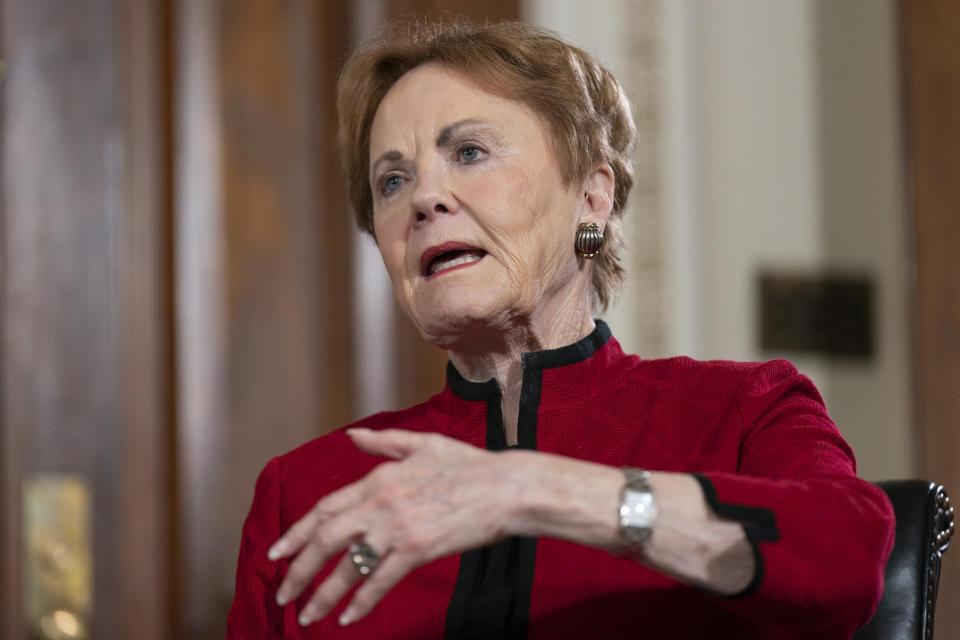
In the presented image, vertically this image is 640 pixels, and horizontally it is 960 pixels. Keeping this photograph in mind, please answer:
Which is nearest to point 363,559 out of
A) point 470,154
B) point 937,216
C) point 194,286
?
point 470,154

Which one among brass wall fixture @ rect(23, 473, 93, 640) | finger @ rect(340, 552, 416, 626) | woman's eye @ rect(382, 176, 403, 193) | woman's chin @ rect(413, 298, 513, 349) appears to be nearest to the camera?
finger @ rect(340, 552, 416, 626)

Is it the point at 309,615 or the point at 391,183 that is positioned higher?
the point at 391,183

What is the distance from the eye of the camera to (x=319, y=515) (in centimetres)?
106

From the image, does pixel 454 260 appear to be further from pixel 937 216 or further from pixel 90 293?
pixel 937 216

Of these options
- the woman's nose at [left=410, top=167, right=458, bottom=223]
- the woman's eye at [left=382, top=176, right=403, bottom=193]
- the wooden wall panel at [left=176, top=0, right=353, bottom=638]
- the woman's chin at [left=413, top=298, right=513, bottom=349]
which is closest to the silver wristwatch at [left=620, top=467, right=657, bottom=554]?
the woman's chin at [left=413, top=298, right=513, bottom=349]

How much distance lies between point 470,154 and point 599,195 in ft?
0.74

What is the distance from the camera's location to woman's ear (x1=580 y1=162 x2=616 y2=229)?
1656 millimetres

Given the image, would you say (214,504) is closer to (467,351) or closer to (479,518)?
(467,351)

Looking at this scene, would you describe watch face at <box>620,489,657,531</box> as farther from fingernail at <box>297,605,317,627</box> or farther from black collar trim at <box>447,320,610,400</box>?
black collar trim at <box>447,320,610,400</box>

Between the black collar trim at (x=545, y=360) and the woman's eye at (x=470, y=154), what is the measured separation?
0.91ft

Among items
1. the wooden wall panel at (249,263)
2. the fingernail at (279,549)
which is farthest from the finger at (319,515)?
the wooden wall panel at (249,263)

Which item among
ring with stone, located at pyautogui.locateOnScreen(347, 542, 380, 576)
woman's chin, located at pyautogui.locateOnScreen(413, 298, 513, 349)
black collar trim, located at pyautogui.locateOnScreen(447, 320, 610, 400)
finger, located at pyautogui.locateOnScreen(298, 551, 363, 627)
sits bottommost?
finger, located at pyautogui.locateOnScreen(298, 551, 363, 627)

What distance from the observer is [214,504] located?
8.30ft

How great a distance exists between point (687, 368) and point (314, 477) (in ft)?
1.81
